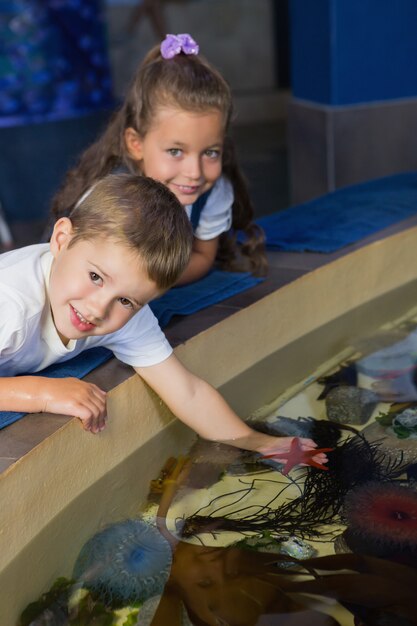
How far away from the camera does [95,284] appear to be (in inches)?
70.9

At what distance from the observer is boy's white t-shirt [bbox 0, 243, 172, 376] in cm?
187

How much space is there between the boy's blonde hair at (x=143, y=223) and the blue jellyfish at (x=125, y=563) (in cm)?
51

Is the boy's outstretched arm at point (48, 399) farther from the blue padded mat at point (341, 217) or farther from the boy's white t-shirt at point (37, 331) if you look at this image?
the blue padded mat at point (341, 217)

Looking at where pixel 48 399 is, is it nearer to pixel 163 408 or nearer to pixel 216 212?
pixel 163 408

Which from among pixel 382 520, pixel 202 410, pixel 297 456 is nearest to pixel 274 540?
pixel 382 520

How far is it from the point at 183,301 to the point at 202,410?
483mm

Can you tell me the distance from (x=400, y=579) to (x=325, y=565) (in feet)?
0.48

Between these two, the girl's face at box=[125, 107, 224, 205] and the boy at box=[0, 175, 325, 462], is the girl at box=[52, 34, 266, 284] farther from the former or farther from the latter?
the boy at box=[0, 175, 325, 462]

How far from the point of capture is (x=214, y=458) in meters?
2.12

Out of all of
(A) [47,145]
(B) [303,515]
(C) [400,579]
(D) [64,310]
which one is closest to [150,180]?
(D) [64,310]

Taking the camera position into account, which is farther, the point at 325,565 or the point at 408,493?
the point at 408,493

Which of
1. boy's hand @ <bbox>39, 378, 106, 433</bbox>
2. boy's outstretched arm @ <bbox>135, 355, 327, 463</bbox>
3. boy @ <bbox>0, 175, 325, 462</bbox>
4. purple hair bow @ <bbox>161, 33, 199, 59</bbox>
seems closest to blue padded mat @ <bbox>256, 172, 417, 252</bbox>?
purple hair bow @ <bbox>161, 33, 199, 59</bbox>

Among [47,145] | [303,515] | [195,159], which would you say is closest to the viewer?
[303,515]

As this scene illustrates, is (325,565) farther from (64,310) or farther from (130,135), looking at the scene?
(130,135)
